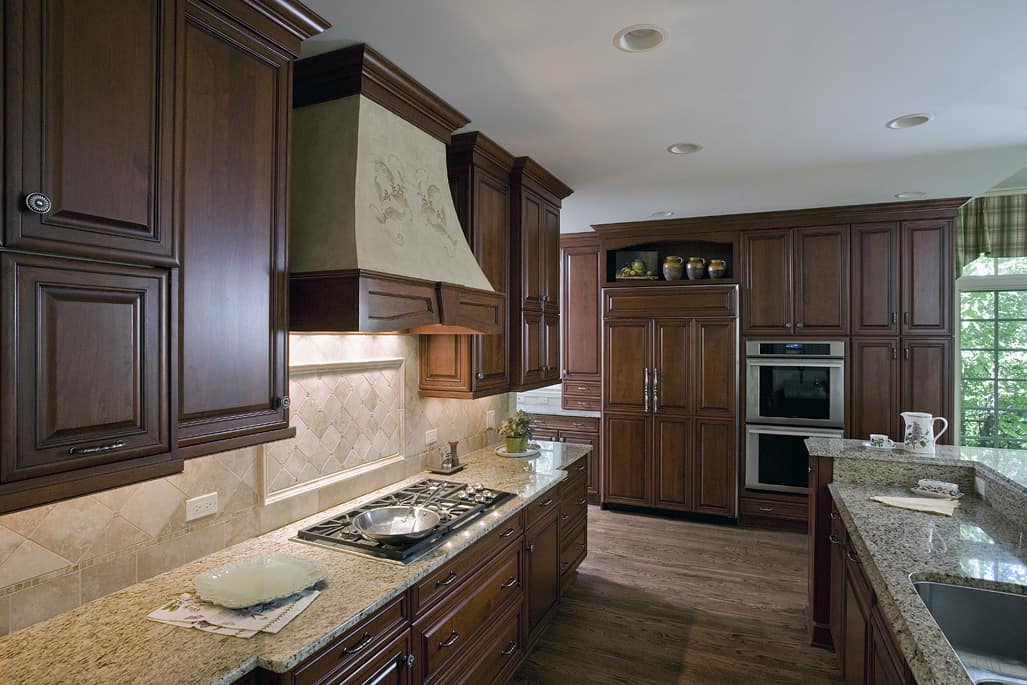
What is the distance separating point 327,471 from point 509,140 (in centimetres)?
189

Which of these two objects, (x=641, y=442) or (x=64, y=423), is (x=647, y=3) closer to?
(x=64, y=423)

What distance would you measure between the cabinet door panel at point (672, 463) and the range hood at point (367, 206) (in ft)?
9.86

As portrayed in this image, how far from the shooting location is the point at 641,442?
5.11m

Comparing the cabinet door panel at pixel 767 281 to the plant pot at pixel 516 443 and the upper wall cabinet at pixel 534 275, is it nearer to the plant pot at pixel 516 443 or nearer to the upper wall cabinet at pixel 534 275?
the upper wall cabinet at pixel 534 275

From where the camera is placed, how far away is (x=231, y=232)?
161cm

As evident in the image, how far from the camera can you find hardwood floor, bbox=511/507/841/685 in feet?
9.14

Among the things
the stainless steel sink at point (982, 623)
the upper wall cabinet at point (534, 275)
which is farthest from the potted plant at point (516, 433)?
the stainless steel sink at point (982, 623)

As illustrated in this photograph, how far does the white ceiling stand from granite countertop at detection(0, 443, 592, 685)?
69.5 inches

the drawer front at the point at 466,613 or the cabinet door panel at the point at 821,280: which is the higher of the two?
the cabinet door panel at the point at 821,280

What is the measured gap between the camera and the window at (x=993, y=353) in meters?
4.80

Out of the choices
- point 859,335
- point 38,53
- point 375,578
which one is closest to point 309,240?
point 38,53

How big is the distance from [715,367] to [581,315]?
4.42 feet

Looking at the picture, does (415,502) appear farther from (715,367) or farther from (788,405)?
(788,405)

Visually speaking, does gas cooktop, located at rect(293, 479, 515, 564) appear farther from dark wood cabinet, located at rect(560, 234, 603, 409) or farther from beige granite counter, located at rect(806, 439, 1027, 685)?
dark wood cabinet, located at rect(560, 234, 603, 409)
